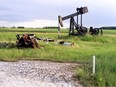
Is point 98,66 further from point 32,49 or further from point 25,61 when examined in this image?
point 32,49

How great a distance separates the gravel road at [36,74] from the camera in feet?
48.1

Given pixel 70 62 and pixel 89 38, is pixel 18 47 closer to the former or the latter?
pixel 70 62

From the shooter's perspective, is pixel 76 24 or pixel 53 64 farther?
pixel 76 24

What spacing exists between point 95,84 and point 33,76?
9.15ft

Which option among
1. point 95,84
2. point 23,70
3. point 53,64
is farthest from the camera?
point 53,64

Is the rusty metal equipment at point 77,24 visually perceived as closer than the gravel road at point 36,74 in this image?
No

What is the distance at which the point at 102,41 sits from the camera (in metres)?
39.2

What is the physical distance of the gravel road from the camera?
1466 centimetres

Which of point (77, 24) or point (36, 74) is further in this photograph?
point (77, 24)

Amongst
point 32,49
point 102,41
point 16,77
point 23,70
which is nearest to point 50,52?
point 32,49

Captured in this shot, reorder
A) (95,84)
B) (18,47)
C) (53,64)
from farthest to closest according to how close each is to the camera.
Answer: (18,47), (53,64), (95,84)

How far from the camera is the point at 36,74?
54.3 ft

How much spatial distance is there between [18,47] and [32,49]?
129cm

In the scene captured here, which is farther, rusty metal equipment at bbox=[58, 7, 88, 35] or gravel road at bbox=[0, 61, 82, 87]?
rusty metal equipment at bbox=[58, 7, 88, 35]
